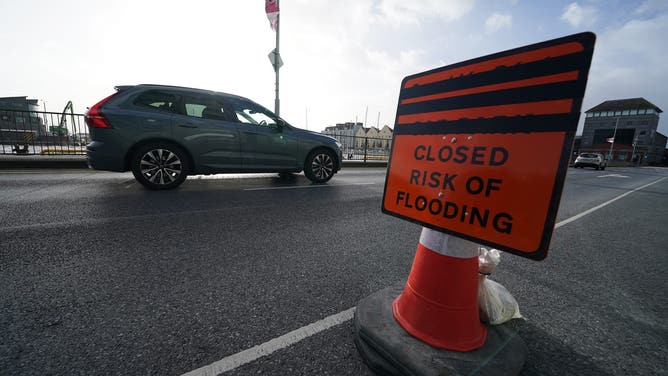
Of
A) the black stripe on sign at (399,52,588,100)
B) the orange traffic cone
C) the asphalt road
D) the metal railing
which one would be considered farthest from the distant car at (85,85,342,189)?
the metal railing

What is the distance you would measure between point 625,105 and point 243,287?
289 feet

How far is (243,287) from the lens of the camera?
1721mm

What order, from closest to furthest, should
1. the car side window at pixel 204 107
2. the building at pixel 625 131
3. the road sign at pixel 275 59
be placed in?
the car side window at pixel 204 107 → the road sign at pixel 275 59 → the building at pixel 625 131

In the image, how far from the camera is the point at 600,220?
4.23m

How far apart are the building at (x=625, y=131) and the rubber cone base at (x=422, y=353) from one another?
74223 millimetres

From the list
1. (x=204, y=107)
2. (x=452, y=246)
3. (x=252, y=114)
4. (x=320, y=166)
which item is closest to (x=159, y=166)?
(x=204, y=107)

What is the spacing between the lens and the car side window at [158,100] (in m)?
4.39

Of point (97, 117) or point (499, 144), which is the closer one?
point (499, 144)

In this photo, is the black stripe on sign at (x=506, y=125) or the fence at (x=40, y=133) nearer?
the black stripe on sign at (x=506, y=125)

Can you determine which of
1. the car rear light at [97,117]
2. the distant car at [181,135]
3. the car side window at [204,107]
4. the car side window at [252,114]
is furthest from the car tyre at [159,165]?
the car side window at [252,114]

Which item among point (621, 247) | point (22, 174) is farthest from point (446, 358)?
point (22, 174)

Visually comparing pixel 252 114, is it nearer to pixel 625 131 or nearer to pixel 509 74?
pixel 509 74

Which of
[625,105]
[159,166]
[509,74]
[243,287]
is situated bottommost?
[243,287]

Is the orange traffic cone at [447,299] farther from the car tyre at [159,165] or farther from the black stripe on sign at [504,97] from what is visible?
the car tyre at [159,165]
